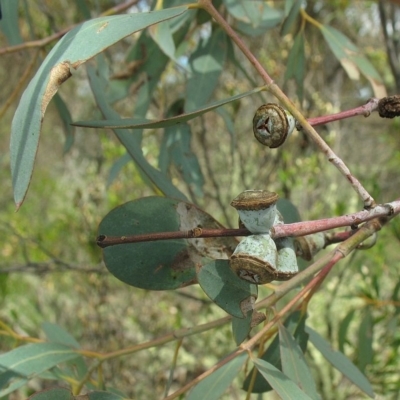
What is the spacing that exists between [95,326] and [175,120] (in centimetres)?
192

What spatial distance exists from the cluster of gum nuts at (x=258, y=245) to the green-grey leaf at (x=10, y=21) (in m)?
Answer: 0.83

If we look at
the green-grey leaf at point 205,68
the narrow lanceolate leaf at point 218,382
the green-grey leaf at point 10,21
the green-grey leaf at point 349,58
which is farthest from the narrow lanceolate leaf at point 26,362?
the green-grey leaf at point 349,58

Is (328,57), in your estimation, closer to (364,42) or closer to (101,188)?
(364,42)

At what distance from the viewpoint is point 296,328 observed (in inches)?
33.1

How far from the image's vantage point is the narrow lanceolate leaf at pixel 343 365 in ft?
2.80

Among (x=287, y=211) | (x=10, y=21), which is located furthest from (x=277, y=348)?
(x=10, y=21)

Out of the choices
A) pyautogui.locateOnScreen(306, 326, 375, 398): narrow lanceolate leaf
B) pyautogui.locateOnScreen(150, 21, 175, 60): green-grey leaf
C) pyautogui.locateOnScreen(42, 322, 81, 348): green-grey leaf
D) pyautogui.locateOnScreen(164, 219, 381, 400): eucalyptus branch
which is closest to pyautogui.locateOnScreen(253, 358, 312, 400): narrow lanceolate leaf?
pyautogui.locateOnScreen(164, 219, 381, 400): eucalyptus branch

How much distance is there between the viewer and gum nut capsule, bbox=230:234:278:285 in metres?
0.47

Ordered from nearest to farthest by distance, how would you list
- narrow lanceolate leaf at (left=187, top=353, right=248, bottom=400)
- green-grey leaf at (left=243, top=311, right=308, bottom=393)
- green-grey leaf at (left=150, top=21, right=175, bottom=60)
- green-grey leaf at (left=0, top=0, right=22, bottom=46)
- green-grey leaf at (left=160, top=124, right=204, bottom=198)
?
1. narrow lanceolate leaf at (left=187, top=353, right=248, bottom=400)
2. green-grey leaf at (left=243, top=311, right=308, bottom=393)
3. green-grey leaf at (left=150, top=21, right=175, bottom=60)
4. green-grey leaf at (left=0, top=0, right=22, bottom=46)
5. green-grey leaf at (left=160, top=124, right=204, bottom=198)

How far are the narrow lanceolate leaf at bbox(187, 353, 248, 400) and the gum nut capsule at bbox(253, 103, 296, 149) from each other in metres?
0.32

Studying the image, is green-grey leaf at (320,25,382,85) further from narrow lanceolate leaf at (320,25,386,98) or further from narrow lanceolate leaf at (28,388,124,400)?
narrow lanceolate leaf at (28,388,124,400)

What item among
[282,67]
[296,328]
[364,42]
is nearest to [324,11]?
[364,42]

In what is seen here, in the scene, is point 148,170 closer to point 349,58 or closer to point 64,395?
point 64,395

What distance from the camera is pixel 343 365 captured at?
88cm
